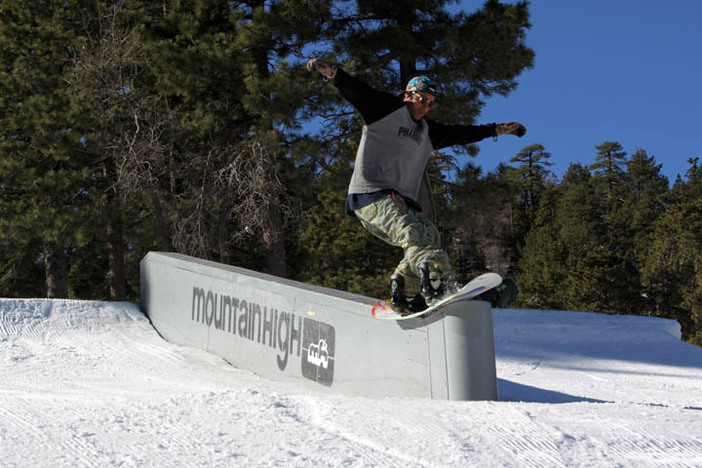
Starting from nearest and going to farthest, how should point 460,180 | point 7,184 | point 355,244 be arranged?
1. point 460,180
2. point 7,184
3. point 355,244

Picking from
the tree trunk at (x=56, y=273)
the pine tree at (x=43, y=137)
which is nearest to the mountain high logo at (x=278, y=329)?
the pine tree at (x=43, y=137)

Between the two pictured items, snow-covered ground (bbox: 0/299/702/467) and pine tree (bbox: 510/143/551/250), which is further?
pine tree (bbox: 510/143/551/250)

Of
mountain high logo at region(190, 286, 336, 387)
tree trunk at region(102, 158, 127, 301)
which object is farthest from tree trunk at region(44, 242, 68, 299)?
mountain high logo at region(190, 286, 336, 387)

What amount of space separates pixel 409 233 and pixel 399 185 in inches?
14.5

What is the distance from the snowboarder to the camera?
4254 millimetres

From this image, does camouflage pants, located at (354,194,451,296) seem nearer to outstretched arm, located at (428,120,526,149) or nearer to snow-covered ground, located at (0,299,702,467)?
outstretched arm, located at (428,120,526,149)

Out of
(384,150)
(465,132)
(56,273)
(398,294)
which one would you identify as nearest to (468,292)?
(398,294)

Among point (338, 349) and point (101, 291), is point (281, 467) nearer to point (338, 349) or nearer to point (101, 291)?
point (338, 349)

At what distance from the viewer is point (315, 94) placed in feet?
43.9

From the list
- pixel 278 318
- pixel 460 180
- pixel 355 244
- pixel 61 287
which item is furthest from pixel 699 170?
pixel 278 318

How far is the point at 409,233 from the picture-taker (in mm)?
4266

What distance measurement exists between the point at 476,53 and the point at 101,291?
62.9 ft

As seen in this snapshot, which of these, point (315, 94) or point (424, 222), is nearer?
point (424, 222)

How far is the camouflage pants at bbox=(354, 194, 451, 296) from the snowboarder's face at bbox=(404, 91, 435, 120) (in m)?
0.64
